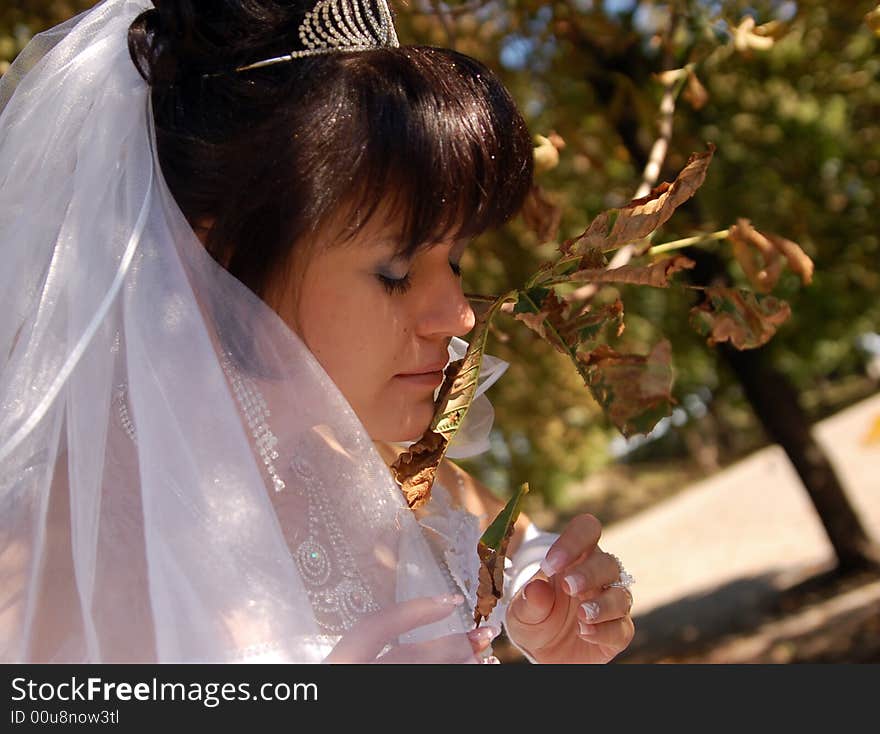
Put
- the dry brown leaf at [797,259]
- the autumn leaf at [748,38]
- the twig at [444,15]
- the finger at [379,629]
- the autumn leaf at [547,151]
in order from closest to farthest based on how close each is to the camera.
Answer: the finger at [379,629] < the dry brown leaf at [797,259] < the autumn leaf at [547,151] < the autumn leaf at [748,38] < the twig at [444,15]

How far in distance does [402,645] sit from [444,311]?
1.88 feet

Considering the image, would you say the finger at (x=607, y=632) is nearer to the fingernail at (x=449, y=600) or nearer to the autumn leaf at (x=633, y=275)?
the fingernail at (x=449, y=600)

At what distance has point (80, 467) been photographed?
1.47 metres

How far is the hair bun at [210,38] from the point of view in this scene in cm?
168

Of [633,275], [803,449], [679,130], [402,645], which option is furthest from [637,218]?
[803,449]

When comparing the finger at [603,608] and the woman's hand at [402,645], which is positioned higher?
the woman's hand at [402,645]

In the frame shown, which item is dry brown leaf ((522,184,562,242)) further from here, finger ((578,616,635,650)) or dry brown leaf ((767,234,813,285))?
finger ((578,616,635,650))

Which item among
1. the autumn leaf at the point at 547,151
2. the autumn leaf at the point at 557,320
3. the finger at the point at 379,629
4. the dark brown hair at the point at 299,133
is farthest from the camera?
the autumn leaf at the point at 547,151

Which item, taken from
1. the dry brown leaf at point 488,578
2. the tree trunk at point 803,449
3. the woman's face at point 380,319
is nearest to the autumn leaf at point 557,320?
the woman's face at point 380,319

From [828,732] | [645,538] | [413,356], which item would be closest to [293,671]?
[413,356]

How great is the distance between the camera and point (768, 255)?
205 centimetres

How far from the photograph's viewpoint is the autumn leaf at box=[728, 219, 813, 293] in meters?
2.02

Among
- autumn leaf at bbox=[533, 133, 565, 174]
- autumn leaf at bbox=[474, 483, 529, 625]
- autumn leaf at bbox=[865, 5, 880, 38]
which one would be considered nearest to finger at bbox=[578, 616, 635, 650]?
autumn leaf at bbox=[474, 483, 529, 625]

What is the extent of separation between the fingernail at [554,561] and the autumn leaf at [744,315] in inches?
21.4
